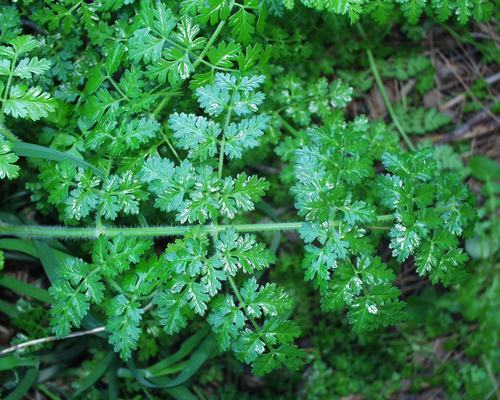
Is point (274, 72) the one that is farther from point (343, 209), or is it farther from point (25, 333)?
point (25, 333)

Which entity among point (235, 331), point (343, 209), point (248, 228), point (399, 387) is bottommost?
point (399, 387)

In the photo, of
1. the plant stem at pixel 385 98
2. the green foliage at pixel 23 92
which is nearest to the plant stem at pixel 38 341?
the green foliage at pixel 23 92

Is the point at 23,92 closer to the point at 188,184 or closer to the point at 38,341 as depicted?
the point at 188,184

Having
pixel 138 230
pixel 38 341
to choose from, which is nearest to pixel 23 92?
pixel 138 230

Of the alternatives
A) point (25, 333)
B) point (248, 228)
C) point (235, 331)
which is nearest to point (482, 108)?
point (248, 228)

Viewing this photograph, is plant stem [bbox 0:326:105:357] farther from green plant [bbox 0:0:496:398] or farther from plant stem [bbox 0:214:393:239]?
plant stem [bbox 0:214:393:239]

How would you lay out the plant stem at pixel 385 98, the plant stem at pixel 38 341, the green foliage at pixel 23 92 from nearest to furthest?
the green foliage at pixel 23 92 → the plant stem at pixel 38 341 → the plant stem at pixel 385 98

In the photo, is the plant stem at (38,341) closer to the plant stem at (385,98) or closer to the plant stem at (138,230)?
the plant stem at (138,230)

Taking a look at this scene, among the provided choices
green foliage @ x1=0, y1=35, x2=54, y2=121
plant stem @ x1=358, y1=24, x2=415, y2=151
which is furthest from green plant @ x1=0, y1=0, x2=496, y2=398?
plant stem @ x1=358, y1=24, x2=415, y2=151

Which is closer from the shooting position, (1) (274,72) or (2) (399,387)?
(1) (274,72)
